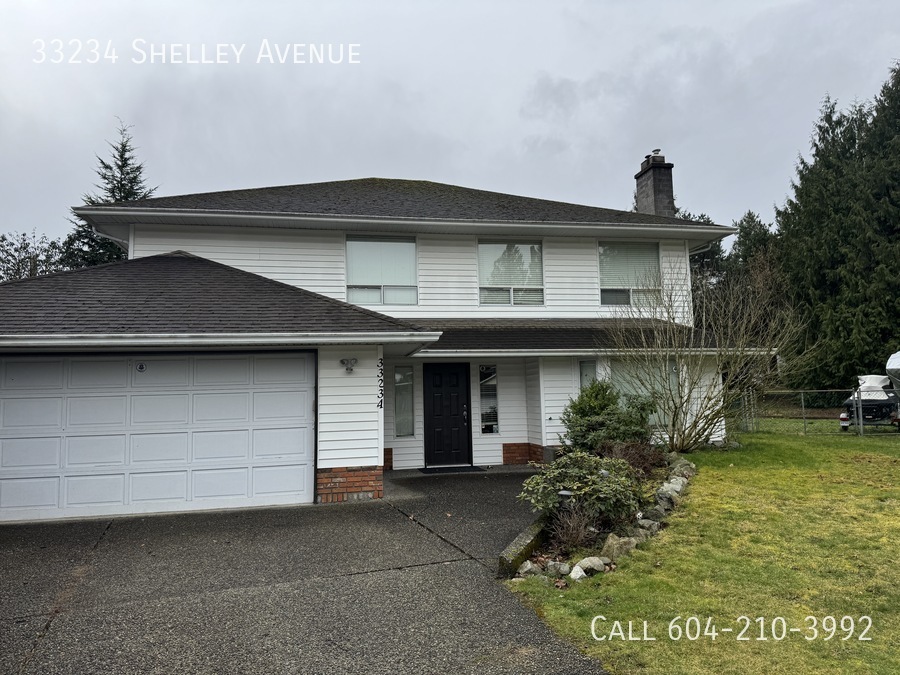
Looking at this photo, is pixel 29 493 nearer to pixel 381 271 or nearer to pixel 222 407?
pixel 222 407

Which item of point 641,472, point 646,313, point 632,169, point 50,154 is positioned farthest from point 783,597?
point 632,169

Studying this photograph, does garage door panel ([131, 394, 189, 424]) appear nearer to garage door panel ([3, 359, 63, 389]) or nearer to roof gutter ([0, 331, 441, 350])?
roof gutter ([0, 331, 441, 350])

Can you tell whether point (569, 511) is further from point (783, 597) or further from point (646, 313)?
point (646, 313)

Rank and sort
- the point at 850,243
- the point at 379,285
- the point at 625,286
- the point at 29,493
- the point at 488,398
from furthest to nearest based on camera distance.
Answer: the point at 850,243
the point at 625,286
the point at 488,398
the point at 379,285
the point at 29,493

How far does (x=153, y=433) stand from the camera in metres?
8.05

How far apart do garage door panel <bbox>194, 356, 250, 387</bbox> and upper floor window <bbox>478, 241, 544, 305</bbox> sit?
560 centimetres

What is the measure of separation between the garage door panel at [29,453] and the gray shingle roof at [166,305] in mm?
1607

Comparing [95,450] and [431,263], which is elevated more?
[431,263]

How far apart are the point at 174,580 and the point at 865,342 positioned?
27.6 meters

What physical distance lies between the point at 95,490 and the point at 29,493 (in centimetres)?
84

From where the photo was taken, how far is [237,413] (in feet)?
27.3

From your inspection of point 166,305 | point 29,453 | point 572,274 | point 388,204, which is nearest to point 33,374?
point 29,453

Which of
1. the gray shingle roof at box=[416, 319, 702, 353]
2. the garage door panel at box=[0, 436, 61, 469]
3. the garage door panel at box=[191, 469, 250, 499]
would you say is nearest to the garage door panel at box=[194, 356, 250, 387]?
the garage door panel at box=[191, 469, 250, 499]

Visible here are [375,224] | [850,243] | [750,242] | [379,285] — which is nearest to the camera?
[375,224]
